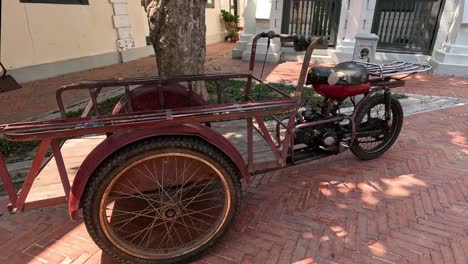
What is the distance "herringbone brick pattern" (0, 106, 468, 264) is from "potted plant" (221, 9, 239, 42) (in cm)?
1370

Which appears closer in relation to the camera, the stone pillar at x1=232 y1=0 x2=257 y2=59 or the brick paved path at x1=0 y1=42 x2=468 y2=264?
the brick paved path at x1=0 y1=42 x2=468 y2=264

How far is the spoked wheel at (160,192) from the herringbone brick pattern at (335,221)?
255 millimetres

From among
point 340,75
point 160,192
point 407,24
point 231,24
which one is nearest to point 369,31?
point 407,24

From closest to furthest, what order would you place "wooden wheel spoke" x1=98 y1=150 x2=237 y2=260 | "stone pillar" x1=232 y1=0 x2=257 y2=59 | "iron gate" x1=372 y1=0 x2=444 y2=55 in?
"wooden wheel spoke" x1=98 y1=150 x2=237 y2=260 → "iron gate" x1=372 y1=0 x2=444 y2=55 → "stone pillar" x1=232 y1=0 x2=257 y2=59

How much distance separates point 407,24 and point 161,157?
358 inches

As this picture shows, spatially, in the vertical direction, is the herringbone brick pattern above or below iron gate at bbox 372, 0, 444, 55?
below

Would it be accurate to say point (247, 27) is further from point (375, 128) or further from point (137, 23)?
point (375, 128)

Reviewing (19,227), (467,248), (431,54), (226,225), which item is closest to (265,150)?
(226,225)

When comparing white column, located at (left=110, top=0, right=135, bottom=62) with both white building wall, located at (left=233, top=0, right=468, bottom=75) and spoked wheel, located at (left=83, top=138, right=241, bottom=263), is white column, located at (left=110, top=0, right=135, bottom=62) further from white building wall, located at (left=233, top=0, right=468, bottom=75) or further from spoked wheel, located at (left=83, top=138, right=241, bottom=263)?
spoked wheel, located at (left=83, top=138, right=241, bottom=263)

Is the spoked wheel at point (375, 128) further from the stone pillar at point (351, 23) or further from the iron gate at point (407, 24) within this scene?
the iron gate at point (407, 24)

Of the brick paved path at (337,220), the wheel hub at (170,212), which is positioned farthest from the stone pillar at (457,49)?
the wheel hub at (170,212)

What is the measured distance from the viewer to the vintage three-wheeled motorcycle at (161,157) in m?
1.81

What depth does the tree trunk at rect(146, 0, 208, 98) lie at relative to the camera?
12.8ft

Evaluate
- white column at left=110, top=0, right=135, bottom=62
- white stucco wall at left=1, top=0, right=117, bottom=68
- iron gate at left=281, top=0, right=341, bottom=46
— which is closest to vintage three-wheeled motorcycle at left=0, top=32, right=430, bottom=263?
white stucco wall at left=1, top=0, right=117, bottom=68
